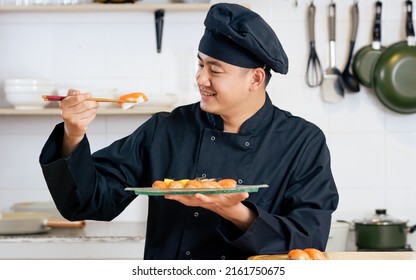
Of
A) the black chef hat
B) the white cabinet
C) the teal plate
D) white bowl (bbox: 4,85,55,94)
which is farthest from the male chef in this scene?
white bowl (bbox: 4,85,55,94)

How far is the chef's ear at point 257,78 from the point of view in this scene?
242 cm

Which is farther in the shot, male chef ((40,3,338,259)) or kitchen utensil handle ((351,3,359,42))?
kitchen utensil handle ((351,3,359,42))

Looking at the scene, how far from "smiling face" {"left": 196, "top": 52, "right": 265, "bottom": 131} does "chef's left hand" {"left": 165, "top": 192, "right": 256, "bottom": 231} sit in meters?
0.36

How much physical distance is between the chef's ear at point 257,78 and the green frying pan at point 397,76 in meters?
2.00

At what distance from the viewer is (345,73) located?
4.38 meters

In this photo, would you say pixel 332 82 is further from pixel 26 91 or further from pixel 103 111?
pixel 26 91

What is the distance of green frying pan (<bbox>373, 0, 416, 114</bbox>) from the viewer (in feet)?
14.1

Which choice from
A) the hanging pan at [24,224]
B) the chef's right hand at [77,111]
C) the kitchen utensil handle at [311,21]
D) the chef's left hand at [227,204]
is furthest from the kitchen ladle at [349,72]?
the chef's right hand at [77,111]

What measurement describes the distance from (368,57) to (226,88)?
2191 millimetres

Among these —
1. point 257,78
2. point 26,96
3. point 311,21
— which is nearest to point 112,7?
point 26,96

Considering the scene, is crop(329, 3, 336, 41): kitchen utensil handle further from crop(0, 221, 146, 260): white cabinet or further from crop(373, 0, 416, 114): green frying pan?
crop(0, 221, 146, 260): white cabinet

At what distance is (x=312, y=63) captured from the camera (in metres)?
4.39
